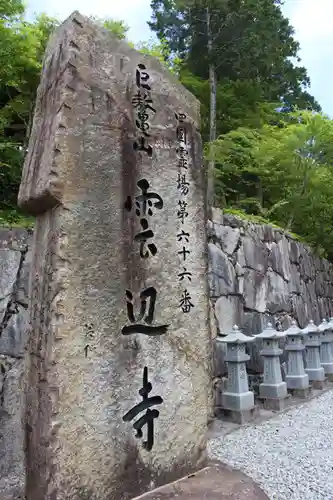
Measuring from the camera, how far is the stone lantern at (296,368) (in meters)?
6.25

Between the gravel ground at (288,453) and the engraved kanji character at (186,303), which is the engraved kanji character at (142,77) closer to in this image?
the engraved kanji character at (186,303)

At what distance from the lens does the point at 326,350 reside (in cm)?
773

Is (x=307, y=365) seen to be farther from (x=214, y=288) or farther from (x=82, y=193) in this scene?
(x=82, y=193)

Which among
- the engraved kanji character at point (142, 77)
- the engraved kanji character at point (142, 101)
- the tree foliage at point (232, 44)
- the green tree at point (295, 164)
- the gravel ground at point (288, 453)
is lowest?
the gravel ground at point (288, 453)

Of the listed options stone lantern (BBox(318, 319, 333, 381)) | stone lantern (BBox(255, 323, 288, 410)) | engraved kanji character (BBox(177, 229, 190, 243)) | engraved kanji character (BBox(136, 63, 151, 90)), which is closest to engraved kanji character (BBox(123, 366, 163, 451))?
engraved kanji character (BBox(177, 229, 190, 243))

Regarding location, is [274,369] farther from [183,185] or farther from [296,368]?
[183,185]

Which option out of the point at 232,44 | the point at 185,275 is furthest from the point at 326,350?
the point at 232,44

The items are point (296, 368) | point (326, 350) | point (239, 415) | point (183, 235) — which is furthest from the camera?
point (326, 350)

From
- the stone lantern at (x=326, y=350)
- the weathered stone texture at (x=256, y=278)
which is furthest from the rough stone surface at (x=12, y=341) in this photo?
the stone lantern at (x=326, y=350)

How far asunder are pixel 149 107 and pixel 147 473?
7.76ft

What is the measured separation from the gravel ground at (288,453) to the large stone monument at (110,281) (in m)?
0.82

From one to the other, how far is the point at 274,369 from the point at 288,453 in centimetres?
192

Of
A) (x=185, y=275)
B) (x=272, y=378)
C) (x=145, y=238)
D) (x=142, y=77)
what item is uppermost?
(x=142, y=77)

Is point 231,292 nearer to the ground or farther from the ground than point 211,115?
nearer to the ground
